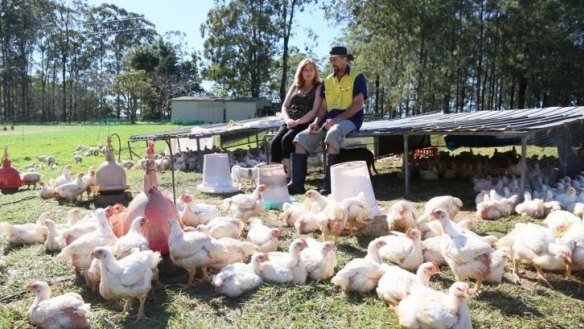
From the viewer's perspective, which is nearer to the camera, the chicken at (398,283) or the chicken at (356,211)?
the chicken at (398,283)

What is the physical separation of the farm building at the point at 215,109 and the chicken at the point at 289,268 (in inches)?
1313

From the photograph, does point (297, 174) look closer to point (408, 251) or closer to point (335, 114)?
point (335, 114)

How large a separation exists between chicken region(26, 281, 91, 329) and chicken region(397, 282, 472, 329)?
1.88 m

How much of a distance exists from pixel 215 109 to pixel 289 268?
1482 inches

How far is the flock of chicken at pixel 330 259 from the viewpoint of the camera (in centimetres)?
289

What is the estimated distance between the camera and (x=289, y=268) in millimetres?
3477

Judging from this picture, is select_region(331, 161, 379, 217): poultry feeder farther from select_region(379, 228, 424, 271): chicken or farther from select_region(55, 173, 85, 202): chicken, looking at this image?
select_region(55, 173, 85, 202): chicken

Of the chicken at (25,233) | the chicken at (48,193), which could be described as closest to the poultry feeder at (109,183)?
the chicken at (48,193)

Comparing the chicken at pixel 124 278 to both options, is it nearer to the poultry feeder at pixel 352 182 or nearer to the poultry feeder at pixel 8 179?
the poultry feeder at pixel 352 182

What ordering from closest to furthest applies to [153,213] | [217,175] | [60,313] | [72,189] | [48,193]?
[60,313] < [153,213] < [72,189] < [48,193] < [217,175]

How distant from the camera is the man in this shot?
22.1 ft

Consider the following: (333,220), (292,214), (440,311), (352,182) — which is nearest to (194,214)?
(292,214)

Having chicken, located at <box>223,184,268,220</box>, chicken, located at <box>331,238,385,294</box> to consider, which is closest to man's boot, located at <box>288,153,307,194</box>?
chicken, located at <box>223,184,268,220</box>

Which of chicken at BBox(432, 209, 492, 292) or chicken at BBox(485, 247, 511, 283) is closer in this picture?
chicken at BBox(432, 209, 492, 292)
